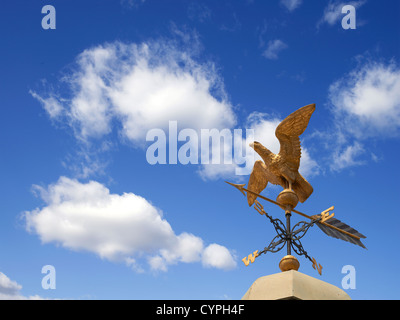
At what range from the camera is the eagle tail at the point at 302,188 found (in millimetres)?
7715

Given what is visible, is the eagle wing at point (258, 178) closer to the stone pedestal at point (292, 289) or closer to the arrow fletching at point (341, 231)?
the arrow fletching at point (341, 231)

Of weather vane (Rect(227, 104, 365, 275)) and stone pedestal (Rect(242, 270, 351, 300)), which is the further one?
weather vane (Rect(227, 104, 365, 275))

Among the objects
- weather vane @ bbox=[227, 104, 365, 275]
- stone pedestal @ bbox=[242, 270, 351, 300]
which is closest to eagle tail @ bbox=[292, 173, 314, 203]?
weather vane @ bbox=[227, 104, 365, 275]

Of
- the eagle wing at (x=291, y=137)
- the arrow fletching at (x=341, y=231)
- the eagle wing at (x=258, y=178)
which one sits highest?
the eagle wing at (x=291, y=137)

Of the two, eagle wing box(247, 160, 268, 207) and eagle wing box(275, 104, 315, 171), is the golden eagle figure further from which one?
eagle wing box(247, 160, 268, 207)

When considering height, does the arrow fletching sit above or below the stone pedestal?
above

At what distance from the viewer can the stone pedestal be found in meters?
5.50

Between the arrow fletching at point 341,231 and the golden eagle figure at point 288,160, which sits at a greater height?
the golden eagle figure at point 288,160

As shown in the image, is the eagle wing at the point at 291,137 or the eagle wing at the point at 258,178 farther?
the eagle wing at the point at 258,178

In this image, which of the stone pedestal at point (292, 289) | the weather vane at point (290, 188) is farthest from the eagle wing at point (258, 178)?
the stone pedestal at point (292, 289)

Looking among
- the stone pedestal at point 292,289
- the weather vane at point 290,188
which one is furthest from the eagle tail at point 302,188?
the stone pedestal at point 292,289
